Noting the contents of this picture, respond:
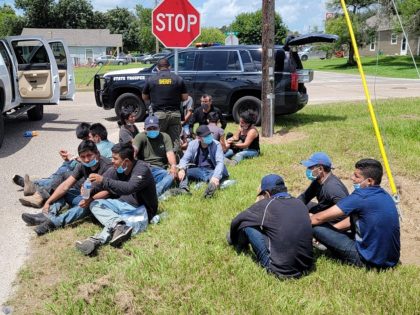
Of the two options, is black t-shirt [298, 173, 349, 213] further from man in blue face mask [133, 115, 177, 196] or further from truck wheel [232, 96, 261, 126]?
truck wheel [232, 96, 261, 126]

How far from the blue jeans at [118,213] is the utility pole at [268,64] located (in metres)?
5.45

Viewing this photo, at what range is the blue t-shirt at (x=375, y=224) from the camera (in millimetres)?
3865

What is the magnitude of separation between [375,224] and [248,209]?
3.65 feet

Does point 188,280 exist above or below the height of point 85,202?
below

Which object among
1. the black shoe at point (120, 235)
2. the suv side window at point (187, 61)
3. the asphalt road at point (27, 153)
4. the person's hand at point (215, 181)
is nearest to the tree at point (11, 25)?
the asphalt road at point (27, 153)

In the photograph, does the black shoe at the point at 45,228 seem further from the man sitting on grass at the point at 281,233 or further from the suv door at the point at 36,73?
the suv door at the point at 36,73

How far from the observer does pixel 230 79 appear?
11508 millimetres

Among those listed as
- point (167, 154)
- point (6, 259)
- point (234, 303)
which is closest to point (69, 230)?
point (6, 259)

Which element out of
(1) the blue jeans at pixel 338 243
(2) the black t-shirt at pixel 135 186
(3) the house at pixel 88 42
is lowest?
(1) the blue jeans at pixel 338 243

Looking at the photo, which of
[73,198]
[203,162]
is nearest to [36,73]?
[203,162]

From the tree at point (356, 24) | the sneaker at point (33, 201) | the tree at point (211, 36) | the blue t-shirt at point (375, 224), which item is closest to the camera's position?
the blue t-shirt at point (375, 224)

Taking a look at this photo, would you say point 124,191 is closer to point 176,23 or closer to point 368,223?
point 368,223

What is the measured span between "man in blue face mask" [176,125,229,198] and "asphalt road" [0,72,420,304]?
6.82 ft

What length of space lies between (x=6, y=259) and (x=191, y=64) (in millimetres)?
8229
